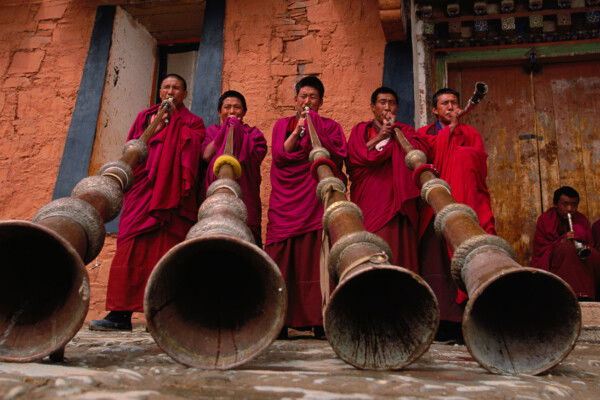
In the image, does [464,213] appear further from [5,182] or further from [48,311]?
[5,182]

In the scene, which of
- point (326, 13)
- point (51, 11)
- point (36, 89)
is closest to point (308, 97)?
point (326, 13)

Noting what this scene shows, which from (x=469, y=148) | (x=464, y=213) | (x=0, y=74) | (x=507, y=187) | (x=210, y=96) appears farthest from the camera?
(x=0, y=74)

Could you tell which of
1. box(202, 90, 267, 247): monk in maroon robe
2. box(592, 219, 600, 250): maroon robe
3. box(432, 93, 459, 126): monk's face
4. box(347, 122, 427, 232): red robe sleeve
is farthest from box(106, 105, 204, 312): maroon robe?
box(592, 219, 600, 250): maroon robe

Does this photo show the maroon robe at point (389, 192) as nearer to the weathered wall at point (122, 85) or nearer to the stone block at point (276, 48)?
the stone block at point (276, 48)

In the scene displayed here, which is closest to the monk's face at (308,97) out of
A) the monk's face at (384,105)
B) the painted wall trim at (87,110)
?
the monk's face at (384,105)

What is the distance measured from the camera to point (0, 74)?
5809 millimetres

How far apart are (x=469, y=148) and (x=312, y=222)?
108cm

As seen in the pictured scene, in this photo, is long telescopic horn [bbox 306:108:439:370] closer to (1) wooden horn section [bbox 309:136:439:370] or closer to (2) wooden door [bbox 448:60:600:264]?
(1) wooden horn section [bbox 309:136:439:370]

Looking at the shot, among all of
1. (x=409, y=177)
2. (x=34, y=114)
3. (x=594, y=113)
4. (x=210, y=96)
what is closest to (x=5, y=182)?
(x=34, y=114)

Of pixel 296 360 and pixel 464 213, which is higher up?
pixel 464 213

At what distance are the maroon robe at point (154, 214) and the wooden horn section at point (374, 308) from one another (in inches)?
75.3

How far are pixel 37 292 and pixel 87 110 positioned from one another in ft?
13.4

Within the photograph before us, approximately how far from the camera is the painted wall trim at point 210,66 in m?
5.28

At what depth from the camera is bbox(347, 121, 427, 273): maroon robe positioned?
3.34 m
